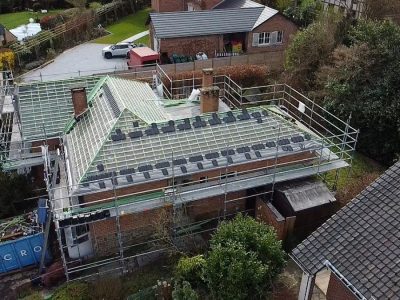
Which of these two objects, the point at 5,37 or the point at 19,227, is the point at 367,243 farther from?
the point at 5,37

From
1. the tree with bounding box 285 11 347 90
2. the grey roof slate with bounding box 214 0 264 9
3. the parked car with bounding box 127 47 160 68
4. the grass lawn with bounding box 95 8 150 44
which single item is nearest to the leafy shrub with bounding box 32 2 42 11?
the grass lawn with bounding box 95 8 150 44

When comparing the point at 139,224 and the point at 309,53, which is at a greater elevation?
the point at 309,53

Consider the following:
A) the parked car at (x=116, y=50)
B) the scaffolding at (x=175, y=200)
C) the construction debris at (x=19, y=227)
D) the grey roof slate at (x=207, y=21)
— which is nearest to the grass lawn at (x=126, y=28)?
the parked car at (x=116, y=50)

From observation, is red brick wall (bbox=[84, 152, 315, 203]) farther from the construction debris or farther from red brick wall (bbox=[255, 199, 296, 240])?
the construction debris

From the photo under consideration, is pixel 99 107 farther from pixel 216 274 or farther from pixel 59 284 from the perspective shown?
pixel 216 274

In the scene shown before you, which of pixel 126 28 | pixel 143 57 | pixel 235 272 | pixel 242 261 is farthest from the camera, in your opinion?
pixel 126 28

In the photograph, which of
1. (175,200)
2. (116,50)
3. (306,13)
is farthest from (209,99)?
(306,13)

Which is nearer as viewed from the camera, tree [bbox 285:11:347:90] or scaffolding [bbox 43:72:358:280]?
scaffolding [bbox 43:72:358:280]
